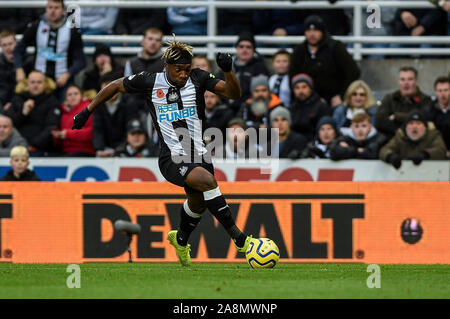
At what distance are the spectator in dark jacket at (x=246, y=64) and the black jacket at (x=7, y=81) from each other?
12.3 ft

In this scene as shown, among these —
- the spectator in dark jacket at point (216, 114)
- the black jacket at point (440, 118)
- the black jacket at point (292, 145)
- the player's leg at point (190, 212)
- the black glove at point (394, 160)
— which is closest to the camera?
the player's leg at point (190, 212)

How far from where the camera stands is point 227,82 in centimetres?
1101

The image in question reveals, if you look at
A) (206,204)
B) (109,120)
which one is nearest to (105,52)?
(109,120)

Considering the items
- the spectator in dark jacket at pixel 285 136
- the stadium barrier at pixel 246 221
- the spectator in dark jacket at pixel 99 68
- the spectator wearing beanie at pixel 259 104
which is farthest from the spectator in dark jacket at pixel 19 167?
the spectator in dark jacket at pixel 285 136

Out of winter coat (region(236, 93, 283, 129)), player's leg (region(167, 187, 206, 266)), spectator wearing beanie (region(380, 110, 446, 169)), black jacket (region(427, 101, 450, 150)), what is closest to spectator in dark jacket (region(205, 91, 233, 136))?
winter coat (region(236, 93, 283, 129))

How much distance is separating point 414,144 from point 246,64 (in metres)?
2.97

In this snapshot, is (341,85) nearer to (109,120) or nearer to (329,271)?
(109,120)

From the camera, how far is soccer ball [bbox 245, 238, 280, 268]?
11255mm

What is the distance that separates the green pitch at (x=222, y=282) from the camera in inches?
355

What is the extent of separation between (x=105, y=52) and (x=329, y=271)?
668 centimetres

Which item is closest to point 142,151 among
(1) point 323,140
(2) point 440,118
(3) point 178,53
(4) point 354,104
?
(1) point 323,140

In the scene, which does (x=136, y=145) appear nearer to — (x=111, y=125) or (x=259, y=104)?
(x=111, y=125)

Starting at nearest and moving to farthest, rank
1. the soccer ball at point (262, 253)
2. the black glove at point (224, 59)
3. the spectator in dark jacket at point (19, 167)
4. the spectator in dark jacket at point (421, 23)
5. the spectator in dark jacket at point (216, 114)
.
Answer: the black glove at point (224, 59) < the soccer ball at point (262, 253) < the spectator in dark jacket at point (19, 167) < the spectator in dark jacket at point (216, 114) < the spectator in dark jacket at point (421, 23)

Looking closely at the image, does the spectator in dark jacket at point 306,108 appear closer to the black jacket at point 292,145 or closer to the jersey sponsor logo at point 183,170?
the black jacket at point 292,145
